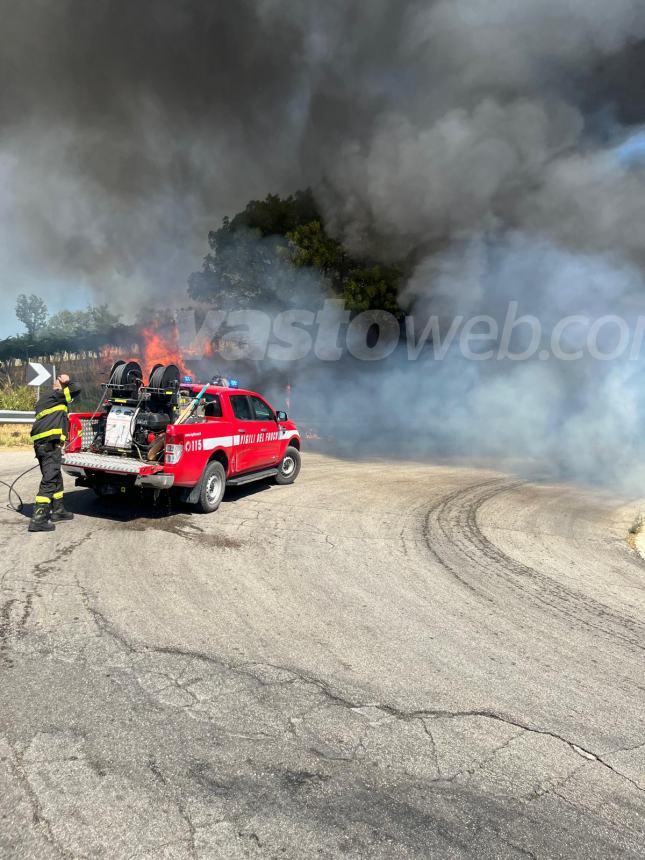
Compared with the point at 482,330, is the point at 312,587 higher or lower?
lower

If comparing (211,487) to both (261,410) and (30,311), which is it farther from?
(30,311)

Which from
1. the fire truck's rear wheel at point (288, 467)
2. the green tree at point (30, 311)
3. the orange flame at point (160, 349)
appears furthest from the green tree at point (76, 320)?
the fire truck's rear wheel at point (288, 467)

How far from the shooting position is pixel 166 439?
6.97m

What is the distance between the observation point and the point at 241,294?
74.8ft

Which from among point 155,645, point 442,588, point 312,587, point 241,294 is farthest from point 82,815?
point 241,294

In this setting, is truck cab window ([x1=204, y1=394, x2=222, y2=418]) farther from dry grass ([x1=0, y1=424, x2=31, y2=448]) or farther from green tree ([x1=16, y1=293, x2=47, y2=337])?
green tree ([x1=16, y1=293, x2=47, y2=337])

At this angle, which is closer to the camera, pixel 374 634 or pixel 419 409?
pixel 374 634

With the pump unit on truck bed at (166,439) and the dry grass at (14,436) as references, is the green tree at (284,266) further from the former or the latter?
the pump unit on truck bed at (166,439)

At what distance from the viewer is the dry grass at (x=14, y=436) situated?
14.5 metres

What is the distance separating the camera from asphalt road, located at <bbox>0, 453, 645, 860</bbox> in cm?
238

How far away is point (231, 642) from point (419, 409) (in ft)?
51.0

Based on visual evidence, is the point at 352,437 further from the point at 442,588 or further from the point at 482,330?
the point at 442,588

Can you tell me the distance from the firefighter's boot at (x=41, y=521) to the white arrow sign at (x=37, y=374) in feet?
26.7

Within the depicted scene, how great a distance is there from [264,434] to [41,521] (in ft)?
11.8
